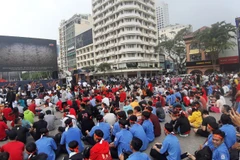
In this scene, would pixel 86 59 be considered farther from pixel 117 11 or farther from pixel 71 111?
pixel 71 111

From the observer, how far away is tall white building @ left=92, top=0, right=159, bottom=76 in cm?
4275

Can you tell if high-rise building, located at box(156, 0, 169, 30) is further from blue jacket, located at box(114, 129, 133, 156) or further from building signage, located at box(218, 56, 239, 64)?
blue jacket, located at box(114, 129, 133, 156)

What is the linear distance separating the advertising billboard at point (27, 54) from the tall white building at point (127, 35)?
18.0 metres

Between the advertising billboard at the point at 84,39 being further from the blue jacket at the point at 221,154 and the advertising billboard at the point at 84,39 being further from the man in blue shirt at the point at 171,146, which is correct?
the blue jacket at the point at 221,154

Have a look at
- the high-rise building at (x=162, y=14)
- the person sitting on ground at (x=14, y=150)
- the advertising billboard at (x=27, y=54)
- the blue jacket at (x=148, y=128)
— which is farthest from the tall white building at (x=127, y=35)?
the high-rise building at (x=162, y=14)

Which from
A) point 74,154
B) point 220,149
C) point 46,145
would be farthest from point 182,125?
point 46,145

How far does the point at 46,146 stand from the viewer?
4.05 m

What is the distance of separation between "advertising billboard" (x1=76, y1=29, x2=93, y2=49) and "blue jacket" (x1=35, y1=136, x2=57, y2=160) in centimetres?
5237

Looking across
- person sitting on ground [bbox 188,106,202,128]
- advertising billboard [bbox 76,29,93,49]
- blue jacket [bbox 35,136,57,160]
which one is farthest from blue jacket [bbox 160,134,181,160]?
advertising billboard [bbox 76,29,93,49]

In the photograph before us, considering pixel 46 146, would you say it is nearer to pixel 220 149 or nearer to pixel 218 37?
pixel 220 149

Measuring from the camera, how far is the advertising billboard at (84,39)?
182 ft

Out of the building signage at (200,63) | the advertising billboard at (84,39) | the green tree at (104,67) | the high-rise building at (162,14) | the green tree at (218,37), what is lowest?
the building signage at (200,63)

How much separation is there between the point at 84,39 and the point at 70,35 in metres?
14.6

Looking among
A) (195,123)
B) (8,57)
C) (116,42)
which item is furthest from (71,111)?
(116,42)
